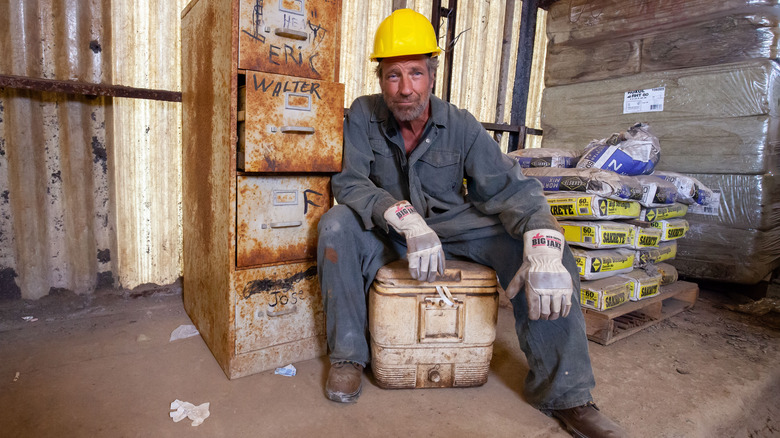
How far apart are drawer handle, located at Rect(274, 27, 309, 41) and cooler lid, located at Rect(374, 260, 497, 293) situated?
39.7 inches

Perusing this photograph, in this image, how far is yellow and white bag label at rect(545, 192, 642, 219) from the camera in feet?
7.95

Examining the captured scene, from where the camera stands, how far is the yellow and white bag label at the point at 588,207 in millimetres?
2424

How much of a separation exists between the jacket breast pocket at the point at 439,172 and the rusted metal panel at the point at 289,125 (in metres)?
0.41

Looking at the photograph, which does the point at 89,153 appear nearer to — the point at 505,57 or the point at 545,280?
the point at 545,280

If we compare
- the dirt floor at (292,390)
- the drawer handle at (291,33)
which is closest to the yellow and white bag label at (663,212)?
the dirt floor at (292,390)

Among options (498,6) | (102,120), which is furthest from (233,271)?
(498,6)

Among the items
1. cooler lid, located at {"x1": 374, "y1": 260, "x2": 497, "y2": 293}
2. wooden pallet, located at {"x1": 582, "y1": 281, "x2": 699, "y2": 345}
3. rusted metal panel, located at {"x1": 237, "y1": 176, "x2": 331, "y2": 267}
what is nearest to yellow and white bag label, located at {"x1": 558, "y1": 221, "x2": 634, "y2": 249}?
wooden pallet, located at {"x1": 582, "y1": 281, "x2": 699, "y2": 345}

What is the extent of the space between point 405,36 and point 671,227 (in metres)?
2.23

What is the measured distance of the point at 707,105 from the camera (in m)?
3.07

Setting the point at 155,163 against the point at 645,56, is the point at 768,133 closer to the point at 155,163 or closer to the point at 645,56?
the point at 645,56

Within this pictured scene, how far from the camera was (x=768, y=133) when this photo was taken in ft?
9.37

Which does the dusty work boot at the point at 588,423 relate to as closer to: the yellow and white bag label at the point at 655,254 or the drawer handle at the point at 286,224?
the drawer handle at the point at 286,224

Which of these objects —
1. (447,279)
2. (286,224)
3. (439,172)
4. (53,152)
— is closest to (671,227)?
(439,172)

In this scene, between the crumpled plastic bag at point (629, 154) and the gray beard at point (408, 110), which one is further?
the crumpled plastic bag at point (629, 154)
